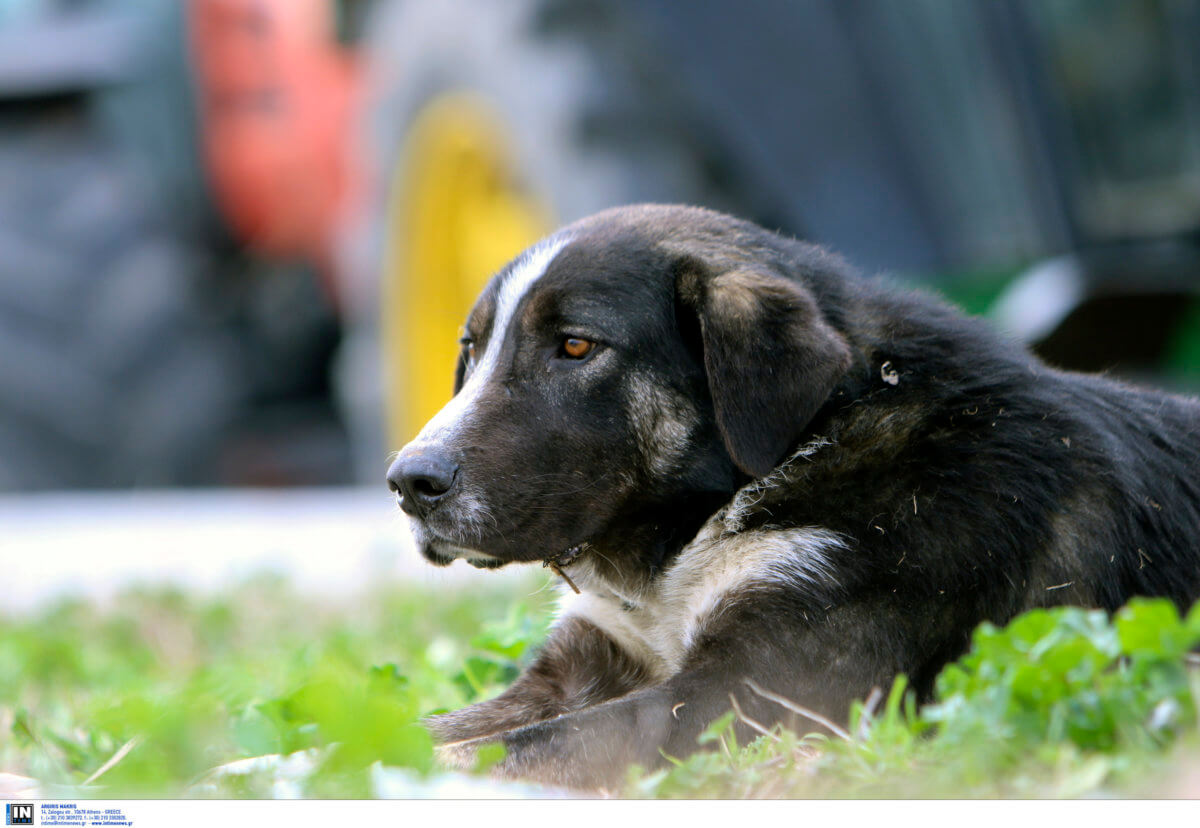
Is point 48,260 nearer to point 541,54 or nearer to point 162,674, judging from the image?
point 541,54

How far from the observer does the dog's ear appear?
9.59 ft

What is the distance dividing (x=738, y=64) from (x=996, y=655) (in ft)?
13.6

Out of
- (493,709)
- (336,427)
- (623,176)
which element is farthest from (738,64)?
(336,427)

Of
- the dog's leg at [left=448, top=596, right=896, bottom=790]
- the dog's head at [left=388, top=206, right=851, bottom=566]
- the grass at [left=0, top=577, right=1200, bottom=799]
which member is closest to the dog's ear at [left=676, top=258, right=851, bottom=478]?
the dog's head at [left=388, top=206, right=851, bottom=566]

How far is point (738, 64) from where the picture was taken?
6031mm

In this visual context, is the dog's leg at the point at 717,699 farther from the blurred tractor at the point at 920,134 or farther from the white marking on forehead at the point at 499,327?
the blurred tractor at the point at 920,134

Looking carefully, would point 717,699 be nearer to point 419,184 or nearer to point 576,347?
point 576,347

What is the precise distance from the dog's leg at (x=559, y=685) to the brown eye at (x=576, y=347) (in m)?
0.63

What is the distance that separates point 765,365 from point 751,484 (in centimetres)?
29

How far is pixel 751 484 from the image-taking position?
3.09 m

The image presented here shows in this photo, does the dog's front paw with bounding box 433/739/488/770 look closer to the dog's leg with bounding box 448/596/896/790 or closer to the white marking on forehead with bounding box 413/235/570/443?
the dog's leg with bounding box 448/596/896/790
